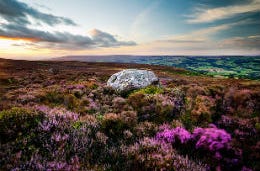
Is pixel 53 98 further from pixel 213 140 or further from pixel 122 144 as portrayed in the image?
pixel 213 140

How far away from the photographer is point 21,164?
12.4 ft

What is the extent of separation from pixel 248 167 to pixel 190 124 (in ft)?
8.64

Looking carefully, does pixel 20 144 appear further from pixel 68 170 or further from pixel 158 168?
pixel 158 168

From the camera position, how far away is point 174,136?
5.57 metres

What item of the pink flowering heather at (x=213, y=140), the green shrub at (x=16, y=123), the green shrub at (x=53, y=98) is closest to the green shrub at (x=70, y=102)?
the green shrub at (x=53, y=98)

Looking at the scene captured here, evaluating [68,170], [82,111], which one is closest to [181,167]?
[68,170]

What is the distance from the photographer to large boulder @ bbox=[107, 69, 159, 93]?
13795mm

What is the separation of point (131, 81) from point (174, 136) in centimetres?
860

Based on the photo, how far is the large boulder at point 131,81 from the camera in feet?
45.3

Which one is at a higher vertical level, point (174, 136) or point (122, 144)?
point (122, 144)

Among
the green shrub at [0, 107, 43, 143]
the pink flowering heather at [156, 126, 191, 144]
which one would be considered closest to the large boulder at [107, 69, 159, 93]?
the pink flowering heather at [156, 126, 191, 144]

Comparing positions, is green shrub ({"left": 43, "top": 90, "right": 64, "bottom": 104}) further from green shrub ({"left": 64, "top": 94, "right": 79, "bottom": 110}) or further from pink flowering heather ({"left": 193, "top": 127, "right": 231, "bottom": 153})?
pink flowering heather ({"left": 193, "top": 127, "right": 231, "bottom": 153})

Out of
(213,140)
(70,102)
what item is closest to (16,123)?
(213,140)

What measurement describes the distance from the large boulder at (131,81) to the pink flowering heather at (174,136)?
796cm
